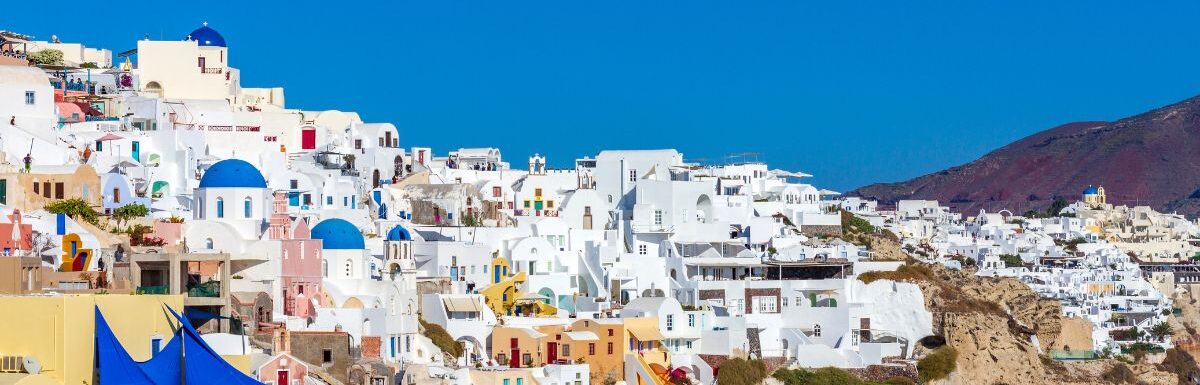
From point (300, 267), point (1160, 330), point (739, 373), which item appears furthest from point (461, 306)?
point (1160, 330)

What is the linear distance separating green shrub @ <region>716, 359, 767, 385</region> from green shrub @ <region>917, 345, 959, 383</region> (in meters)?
5.89

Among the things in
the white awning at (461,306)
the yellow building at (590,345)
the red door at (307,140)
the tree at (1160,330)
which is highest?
the red door at (307,140)

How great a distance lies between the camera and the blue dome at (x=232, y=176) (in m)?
Answer: 50.9

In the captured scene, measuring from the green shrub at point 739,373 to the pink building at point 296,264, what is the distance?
12.6m

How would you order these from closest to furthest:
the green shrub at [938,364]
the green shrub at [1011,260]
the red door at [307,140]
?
the green shrub at [938,364] < the red door at [307,140] < the green shrub at [1011,260]

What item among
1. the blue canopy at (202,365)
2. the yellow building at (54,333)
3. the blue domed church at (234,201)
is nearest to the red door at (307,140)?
the blue domed church at (234,201)

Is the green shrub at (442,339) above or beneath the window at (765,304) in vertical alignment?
beneath

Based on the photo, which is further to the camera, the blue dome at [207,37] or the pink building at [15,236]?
the blue dome at [207,37]

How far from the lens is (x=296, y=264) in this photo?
4859 cm

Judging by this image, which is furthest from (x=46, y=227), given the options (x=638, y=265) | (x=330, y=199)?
(x=638, y=265)

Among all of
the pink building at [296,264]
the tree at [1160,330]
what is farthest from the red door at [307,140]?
the tree at [1160,330]

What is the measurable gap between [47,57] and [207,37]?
5196mm

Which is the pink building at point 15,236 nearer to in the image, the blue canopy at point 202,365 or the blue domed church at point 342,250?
the blue domed church at point 342,250

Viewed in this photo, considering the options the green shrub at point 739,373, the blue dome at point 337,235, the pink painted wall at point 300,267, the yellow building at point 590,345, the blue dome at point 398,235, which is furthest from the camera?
the green shrub at point 739,373
